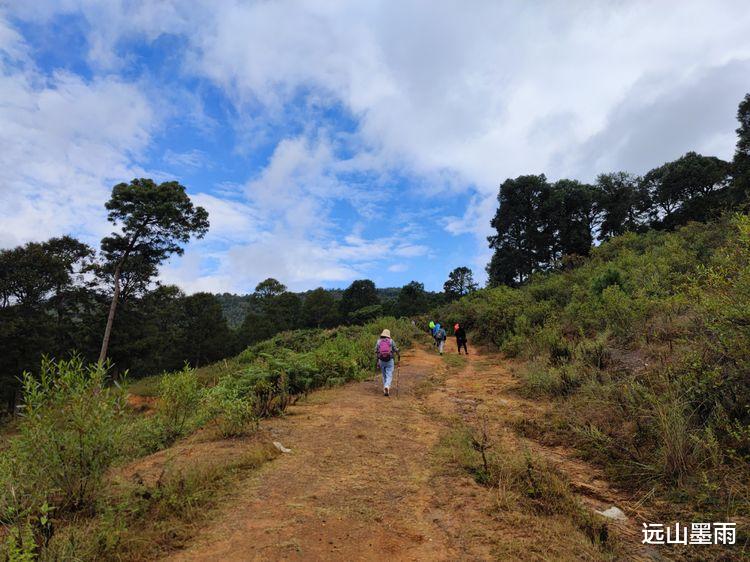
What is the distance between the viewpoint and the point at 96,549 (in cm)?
273

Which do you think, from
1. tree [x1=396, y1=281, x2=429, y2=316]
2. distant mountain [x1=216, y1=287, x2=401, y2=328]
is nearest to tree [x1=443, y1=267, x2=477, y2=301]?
tree [x1=396, y1=281, x2=429, y2=316]

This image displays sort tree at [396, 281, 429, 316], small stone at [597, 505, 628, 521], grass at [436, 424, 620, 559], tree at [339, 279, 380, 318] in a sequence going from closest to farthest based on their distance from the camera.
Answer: grass at [436, 424, 620, 559] < small stone at [597, 505, 628, 521] < tree at [396, 281, 429, 316] < tree at [339, 279, 380, 318]

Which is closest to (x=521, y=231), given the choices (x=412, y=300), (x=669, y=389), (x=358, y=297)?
(x=412, y=300)

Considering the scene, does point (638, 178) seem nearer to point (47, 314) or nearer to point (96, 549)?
point (96, 549)

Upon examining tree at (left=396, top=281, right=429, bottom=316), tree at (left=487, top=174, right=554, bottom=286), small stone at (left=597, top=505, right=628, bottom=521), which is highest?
tree at (left=487, top=174, right=554, bottom=286)

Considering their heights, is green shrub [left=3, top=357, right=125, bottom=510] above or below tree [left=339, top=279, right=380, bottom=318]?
below

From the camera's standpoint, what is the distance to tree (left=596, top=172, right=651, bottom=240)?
39.0 metres

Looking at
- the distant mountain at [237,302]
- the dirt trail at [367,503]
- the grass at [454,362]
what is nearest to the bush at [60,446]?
the dirt trail at [367,503]

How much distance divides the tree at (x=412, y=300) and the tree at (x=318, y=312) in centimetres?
1164

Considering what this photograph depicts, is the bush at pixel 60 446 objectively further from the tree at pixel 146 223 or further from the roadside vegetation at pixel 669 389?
the tree at pixel 146 223

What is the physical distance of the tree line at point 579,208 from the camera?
36.3m

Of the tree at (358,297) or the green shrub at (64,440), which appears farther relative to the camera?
the tree at (358,297)

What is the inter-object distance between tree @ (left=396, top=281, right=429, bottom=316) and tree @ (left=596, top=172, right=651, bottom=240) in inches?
1053

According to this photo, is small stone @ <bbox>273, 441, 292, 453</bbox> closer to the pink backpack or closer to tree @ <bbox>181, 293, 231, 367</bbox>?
the pink backpack
